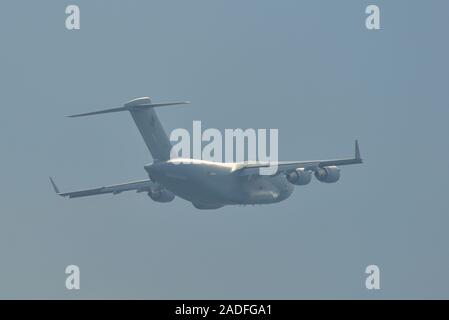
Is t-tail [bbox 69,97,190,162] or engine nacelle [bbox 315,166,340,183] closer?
t-tail [bbox 69,97,190,162]

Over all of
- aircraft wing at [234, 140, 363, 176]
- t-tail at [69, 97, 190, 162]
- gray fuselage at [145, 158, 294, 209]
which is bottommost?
gray fuselage at [145, 158, 294, 209]

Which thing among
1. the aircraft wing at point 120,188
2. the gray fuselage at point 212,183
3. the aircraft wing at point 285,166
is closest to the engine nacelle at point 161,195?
the aircraft wing at point 120,188

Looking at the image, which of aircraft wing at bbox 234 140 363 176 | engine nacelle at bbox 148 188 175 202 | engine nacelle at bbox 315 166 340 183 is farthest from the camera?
engine nacelle at bbox 148 188 175 202

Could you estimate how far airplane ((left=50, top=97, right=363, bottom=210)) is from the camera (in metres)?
71.0

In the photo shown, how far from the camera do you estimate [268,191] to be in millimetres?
75688

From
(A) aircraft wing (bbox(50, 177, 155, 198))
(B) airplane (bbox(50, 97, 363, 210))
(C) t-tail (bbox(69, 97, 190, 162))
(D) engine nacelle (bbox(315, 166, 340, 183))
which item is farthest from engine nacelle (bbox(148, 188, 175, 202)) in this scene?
(D) engine nacelle (bbox(315, 166, 340, 183))

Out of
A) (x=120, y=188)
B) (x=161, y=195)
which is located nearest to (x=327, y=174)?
(x=161, y=195)

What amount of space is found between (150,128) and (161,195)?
19.3ft

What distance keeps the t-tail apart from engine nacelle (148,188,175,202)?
516cm

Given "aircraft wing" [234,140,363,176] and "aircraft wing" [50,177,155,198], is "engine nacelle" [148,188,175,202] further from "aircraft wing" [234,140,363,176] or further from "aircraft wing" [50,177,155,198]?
"aircraft wing" [234,140,363,176]

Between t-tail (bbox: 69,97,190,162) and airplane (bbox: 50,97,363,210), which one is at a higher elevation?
t-tail (bbox: 69,97,190,162)

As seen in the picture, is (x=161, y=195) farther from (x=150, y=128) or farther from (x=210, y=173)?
(x=210, y=173)
